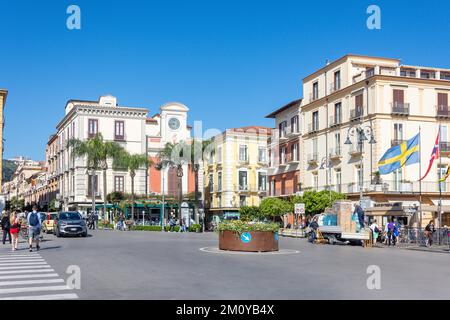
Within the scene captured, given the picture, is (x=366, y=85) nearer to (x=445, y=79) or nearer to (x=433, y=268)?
(x=445, y=79)

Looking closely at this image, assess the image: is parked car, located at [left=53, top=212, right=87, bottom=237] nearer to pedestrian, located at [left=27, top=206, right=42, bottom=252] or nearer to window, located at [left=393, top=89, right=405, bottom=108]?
pedestrian, located at [left=27, top=206, right=42, bottom=252]

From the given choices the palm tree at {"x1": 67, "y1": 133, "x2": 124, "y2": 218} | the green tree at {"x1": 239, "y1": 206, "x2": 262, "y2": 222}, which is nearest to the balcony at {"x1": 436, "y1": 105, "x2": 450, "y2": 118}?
the green tree at {"x1": 239, "y1": 206, "x2": 262, "y2": 222}

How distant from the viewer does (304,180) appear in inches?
2356

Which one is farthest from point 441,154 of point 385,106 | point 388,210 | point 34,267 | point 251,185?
point 34,267

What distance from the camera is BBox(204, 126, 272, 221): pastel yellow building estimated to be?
7644cm

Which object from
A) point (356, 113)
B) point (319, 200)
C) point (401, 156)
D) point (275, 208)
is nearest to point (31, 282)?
point (401, 156)

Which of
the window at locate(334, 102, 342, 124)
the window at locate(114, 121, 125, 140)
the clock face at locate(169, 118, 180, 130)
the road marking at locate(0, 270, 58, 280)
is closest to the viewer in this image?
the road marking at locate(0, 270, 58, 280)

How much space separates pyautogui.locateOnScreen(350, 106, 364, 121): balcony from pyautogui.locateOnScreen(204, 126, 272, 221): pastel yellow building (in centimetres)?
2543

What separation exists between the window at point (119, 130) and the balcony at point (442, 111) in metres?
43.6

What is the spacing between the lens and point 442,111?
50.3 metres

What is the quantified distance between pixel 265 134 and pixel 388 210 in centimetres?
4025

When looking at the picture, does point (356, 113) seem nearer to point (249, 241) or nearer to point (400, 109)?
point (400, 109)

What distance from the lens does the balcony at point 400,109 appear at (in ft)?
160
